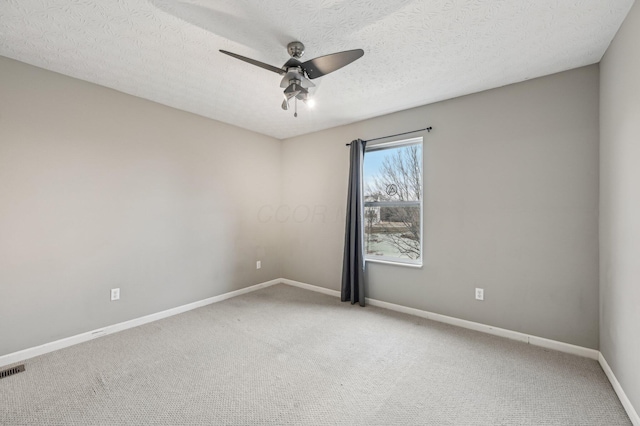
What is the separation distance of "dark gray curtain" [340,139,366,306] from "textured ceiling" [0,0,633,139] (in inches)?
36.3

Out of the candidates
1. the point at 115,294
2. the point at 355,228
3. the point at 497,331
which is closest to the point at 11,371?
the point at 115,294

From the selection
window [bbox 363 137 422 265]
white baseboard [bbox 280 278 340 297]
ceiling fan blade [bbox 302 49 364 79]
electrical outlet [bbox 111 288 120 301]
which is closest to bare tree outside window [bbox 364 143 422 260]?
window [bbox 363 137 422 265]

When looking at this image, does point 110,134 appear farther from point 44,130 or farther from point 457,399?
point 457,399

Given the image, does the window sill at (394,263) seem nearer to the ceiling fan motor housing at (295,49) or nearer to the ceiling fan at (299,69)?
the ceiling fan at (299,69)

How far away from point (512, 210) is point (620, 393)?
1477 mm

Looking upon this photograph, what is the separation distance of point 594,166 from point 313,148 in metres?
A: 3.17

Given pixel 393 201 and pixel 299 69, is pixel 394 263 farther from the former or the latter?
pixel 299 69

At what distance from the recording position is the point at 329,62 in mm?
1848

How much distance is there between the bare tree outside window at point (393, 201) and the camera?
3.46 meters

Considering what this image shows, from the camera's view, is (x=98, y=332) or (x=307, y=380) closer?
(x=307, y=380)

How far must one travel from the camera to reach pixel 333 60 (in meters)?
1.82

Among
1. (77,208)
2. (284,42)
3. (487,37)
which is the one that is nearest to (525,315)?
(487,37)

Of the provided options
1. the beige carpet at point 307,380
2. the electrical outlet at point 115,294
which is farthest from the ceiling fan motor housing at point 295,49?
the electrical outlet at point 115,294

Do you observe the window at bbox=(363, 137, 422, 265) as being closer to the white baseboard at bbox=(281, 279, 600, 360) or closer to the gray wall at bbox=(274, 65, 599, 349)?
the gray wall at bbox=(274, 65, 599, 349)
